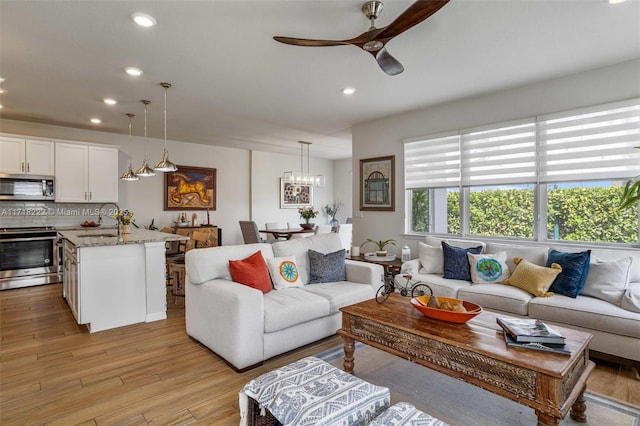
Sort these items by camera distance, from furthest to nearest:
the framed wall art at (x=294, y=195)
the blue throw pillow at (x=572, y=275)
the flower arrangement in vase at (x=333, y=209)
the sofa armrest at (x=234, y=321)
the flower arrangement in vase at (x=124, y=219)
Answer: the flower arrangement in vase at (x=333, y=209)
the framed wall art at (x=294, y=195)
the flower arrangement in vase at (x=124, y=219)
the blue throw pillow at (x=572, y=275)
the sofa armrest at (x=234, y=321)

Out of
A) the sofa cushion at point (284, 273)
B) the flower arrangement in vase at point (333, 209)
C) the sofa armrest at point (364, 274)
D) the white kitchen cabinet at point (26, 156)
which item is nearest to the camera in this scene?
the sofa cushion at point (284, 273)

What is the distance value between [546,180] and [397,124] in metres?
2.17

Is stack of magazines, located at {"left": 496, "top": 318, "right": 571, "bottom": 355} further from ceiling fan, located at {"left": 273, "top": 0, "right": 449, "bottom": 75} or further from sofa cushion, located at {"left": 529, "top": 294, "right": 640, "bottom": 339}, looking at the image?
ceiling fan, located at {"left": 273, "top": 0, "right": 449, "bottom": 75}

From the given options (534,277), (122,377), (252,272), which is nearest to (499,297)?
(534,277)

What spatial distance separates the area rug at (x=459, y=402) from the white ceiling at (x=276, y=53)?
8.81 ft

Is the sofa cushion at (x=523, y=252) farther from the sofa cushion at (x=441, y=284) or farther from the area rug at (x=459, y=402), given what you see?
the area rug at (x=459, y=402)

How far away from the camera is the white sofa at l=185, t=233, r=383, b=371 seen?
2527mm

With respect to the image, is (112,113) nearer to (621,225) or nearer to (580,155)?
(580,155)

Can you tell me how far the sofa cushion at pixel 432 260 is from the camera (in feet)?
12.7

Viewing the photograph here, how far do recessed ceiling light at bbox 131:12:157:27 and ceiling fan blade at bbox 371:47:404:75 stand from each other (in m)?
1.71

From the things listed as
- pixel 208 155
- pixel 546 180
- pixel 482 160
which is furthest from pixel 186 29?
pixel 208 155

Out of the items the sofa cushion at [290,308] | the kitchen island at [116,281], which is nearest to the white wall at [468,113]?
the sofa cushion at [290,308]

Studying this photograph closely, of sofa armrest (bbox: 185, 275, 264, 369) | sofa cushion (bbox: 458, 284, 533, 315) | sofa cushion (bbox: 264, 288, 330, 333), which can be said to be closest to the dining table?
sofa cushion (bbox: 264, 288, 330, 333)

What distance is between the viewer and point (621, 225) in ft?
11.1
